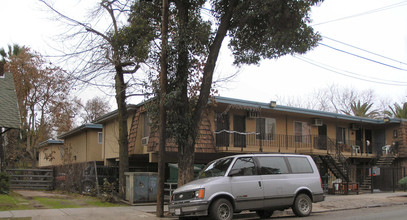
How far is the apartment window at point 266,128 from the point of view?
21994 millimetres

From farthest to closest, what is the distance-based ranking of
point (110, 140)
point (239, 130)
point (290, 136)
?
point (110, 140) < point (290, 136) < point (239, 130)

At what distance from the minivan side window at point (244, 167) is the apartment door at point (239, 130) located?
866 centimetres

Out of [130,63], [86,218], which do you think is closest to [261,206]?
[86,218]

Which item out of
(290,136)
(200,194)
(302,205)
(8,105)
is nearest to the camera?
(200,194)

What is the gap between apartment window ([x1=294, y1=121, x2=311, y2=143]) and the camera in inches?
935

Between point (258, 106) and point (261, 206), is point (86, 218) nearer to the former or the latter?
point (261, 206)

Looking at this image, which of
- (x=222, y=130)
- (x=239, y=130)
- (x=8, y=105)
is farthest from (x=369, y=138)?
(x=8, y=105)

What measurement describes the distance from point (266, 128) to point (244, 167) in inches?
461

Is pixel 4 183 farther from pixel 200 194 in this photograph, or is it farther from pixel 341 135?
pixel 341 135

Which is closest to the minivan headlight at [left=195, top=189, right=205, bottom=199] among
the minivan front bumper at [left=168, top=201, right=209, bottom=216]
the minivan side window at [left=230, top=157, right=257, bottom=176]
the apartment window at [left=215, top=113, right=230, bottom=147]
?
the minivan front bumper at [left=168, top=201, right=209, bottom=216]

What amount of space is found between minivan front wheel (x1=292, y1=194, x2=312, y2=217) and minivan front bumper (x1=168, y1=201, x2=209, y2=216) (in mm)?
3142

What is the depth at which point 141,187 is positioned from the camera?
49.9ft

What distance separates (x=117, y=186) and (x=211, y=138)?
5191mm

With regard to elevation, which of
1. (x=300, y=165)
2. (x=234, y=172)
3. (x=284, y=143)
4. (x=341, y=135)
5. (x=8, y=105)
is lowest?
(x=234, y=172)
